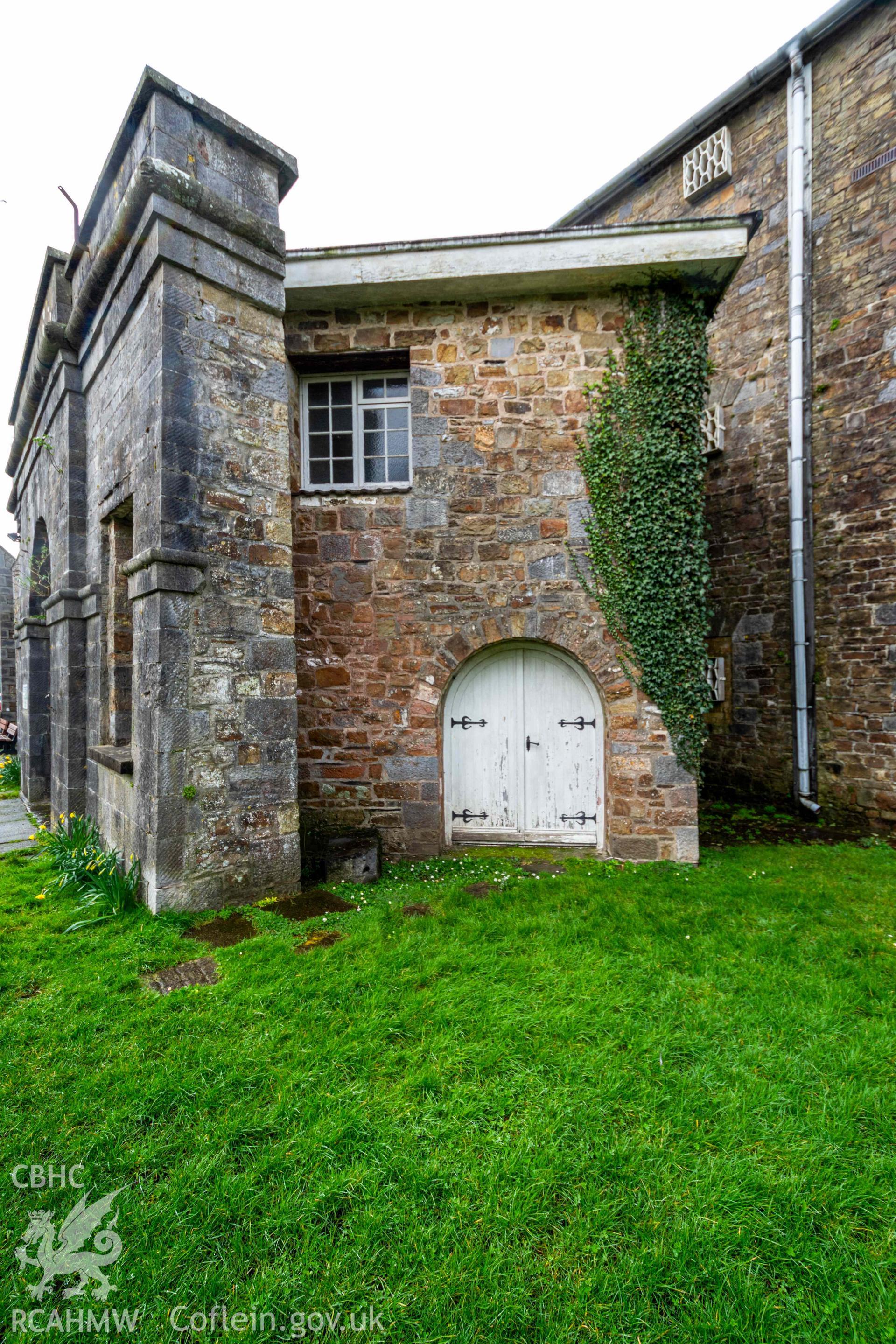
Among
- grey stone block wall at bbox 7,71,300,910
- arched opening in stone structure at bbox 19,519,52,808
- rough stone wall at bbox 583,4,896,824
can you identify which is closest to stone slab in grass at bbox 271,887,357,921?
grey stone block wall at bbox 7,71,300,910

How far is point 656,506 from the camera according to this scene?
5195mm

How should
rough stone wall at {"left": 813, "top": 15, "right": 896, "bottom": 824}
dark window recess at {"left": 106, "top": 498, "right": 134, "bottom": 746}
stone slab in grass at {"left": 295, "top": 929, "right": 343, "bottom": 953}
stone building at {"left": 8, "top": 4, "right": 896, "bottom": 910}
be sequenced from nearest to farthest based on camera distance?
1. stone slab in grass at {"left": 295, "top": 929, "right": 343, "bottom": 953}
2. stone building at {"left": 8, "top": 4, "right": 896, "bottom": 910}
3. dark window recess at {"left": 106, "top": 498, "right": 134, "bottom": 746}
4. rough stone wall at {"left": 813, "top": 15, "right": 896, "bottom": 824}

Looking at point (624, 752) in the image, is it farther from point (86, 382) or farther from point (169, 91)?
point (86, 382)

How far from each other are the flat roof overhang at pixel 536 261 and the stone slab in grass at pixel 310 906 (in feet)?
17.2

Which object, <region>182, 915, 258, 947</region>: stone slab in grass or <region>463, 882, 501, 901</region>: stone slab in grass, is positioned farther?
<region>463, 882, 501, 901</region>: stone slab in grass

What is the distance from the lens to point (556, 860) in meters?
5.34

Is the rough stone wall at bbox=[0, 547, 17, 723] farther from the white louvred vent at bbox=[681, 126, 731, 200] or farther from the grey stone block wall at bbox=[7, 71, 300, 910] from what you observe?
the white louvred vent at bbox=[681, 126, 731, 200]

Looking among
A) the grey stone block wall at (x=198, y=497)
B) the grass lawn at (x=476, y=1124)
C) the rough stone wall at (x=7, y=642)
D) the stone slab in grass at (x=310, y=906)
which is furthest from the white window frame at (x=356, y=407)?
the rough stone wall at (x=7, y=642)

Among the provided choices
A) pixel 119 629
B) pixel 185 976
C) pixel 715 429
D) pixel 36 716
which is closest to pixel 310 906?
pixel 185 976

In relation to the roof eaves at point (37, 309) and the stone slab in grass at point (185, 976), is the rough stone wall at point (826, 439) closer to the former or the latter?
the stone slab in grass at point (185, 976)

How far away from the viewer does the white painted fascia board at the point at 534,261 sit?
4.95 metres

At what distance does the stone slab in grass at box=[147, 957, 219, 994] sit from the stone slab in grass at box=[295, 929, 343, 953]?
50cm

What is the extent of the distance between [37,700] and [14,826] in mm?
1646

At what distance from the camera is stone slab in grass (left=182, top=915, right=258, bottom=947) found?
3.65m
